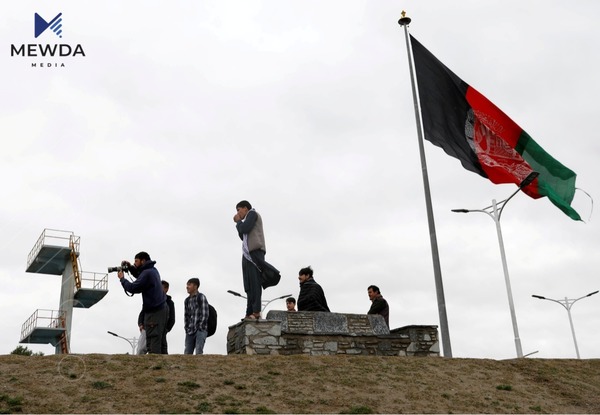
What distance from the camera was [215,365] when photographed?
9539 millimetres

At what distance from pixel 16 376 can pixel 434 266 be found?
303 inches

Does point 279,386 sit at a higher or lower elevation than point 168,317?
lower

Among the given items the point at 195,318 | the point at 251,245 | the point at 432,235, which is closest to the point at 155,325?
the point at 195,318

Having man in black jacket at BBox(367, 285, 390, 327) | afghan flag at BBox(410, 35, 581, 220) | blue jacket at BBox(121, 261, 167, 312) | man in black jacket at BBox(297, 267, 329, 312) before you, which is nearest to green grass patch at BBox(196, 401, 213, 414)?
blue jacket at BBox(121, 261, 167, 312)

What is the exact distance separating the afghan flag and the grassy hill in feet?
14.4

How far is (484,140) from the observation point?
46.0ft

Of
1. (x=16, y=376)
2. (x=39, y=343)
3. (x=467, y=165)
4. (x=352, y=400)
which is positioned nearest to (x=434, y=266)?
(x=467, y=165)

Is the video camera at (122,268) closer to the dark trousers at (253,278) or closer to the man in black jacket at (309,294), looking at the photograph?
the dark trousers at (253,278)

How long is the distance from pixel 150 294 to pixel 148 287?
4.7 inches

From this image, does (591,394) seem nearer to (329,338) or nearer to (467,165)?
(329,338)

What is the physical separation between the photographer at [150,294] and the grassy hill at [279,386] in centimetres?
39

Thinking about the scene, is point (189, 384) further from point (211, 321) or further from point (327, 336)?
point (327, 336)

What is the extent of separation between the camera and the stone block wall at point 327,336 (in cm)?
1098

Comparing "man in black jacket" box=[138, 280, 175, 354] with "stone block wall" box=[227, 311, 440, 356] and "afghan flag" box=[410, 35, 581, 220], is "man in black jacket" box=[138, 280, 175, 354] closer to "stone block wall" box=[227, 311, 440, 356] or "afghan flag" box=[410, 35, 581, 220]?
"stone block wall" box=[227, 311, 440, 356]
